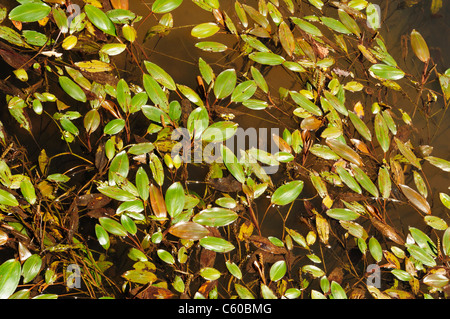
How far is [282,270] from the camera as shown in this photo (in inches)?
33.4

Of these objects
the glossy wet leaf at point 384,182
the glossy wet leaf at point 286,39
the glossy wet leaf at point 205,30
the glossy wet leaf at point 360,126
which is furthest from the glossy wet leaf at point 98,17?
the glossy wet leaf at point 384,182

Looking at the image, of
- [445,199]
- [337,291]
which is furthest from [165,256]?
[445,199]

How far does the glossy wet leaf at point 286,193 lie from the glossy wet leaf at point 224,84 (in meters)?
0.28

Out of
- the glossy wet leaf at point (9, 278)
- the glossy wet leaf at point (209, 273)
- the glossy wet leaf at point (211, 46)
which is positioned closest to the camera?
the glossy wet leaf at point (9, 278)

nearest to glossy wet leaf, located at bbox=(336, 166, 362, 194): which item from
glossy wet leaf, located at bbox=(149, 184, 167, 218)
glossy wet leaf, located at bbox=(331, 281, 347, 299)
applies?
glossy wet leaf, located at bbox=(331, 281, 347, 299)

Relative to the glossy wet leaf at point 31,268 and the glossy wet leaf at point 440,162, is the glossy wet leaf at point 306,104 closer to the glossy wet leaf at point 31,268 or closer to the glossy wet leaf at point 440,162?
the glossy wet leaf at point 440,162

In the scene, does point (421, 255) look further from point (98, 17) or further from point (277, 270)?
point (98, 17)

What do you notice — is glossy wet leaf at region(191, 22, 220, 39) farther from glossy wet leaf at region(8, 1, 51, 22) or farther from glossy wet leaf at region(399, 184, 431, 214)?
glossy wet leaf at region(399, 184, 431, 214)

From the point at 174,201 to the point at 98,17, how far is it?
0.48m

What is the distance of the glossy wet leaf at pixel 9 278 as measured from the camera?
71 centimetres

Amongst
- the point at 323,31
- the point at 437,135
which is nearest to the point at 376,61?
the point at 323,31

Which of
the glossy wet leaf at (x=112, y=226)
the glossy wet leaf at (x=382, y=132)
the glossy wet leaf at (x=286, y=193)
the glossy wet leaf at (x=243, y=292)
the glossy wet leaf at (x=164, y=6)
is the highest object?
the glossy wet leaf at (x=164, y=6)

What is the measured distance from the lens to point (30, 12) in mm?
809

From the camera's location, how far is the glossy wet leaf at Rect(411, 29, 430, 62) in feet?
3.38
